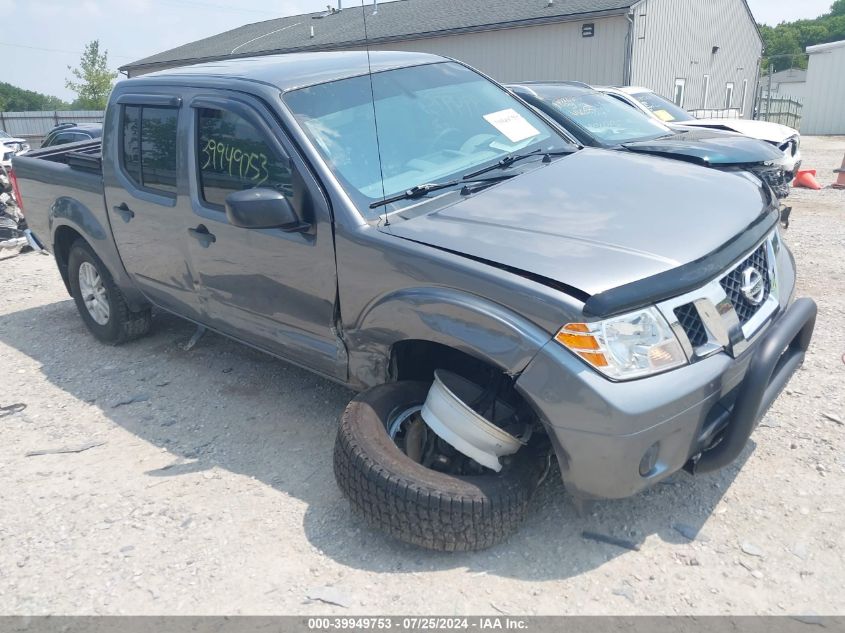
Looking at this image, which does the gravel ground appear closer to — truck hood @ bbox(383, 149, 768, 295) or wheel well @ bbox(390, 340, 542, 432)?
wheel well @ bbox(390, 340, 542, 432)

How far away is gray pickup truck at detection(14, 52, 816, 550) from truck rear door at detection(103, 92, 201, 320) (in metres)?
0.02

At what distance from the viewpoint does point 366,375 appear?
3.38 m

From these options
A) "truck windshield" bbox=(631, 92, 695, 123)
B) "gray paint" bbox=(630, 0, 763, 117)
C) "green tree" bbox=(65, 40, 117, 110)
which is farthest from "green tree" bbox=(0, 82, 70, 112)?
"truck windshield" bbox=(631, 92, 695, 123)

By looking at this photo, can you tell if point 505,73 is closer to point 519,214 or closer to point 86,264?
point 86,264

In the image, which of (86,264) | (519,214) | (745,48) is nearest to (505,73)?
(745,48)

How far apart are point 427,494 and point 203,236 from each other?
6.69ft

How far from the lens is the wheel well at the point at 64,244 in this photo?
5.47 metres

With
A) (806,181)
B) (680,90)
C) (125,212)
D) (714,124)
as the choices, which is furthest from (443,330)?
(680,90)

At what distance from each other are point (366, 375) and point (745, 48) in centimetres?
3095

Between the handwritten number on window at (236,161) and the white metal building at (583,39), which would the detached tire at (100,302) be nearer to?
the handwritten number on window at (236,161)

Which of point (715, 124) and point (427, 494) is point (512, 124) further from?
point (715, 124)

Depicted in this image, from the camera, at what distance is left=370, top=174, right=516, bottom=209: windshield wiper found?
328 cm

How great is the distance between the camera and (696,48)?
2444 centimetres
